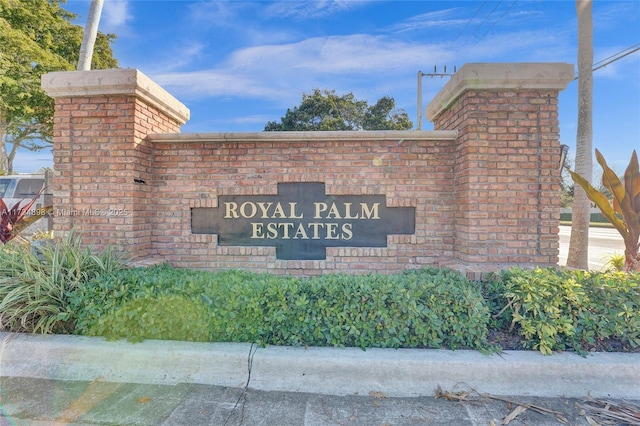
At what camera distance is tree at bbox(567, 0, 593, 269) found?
652 cm

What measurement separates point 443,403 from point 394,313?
0.77 m

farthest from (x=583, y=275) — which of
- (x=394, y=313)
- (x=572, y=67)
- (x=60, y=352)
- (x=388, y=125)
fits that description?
(x=388, y=125)

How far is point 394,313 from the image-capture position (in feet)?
9.84

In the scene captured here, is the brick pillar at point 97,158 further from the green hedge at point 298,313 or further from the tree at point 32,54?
the tree at point 32,54

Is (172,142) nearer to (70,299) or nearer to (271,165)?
(271,165)

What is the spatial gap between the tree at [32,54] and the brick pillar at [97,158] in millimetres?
12811

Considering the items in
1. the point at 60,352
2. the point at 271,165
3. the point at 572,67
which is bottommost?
the point at 60,352

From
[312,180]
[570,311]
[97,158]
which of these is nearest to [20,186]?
[97,158]

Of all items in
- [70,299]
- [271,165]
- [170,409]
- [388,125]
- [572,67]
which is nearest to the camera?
[170,409]

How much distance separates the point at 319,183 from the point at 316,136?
626mm

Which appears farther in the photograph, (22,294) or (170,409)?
(22,294)

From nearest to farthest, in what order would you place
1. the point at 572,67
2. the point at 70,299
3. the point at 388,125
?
1. the point at 70,299
2. the point at 572,67
3. the point at 388,125

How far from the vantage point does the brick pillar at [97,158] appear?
4.24m

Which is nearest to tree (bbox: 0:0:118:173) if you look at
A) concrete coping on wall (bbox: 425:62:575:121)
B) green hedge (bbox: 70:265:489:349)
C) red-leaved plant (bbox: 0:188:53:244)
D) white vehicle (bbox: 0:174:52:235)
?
white vehicle (bbox: 0:174:52:235)
